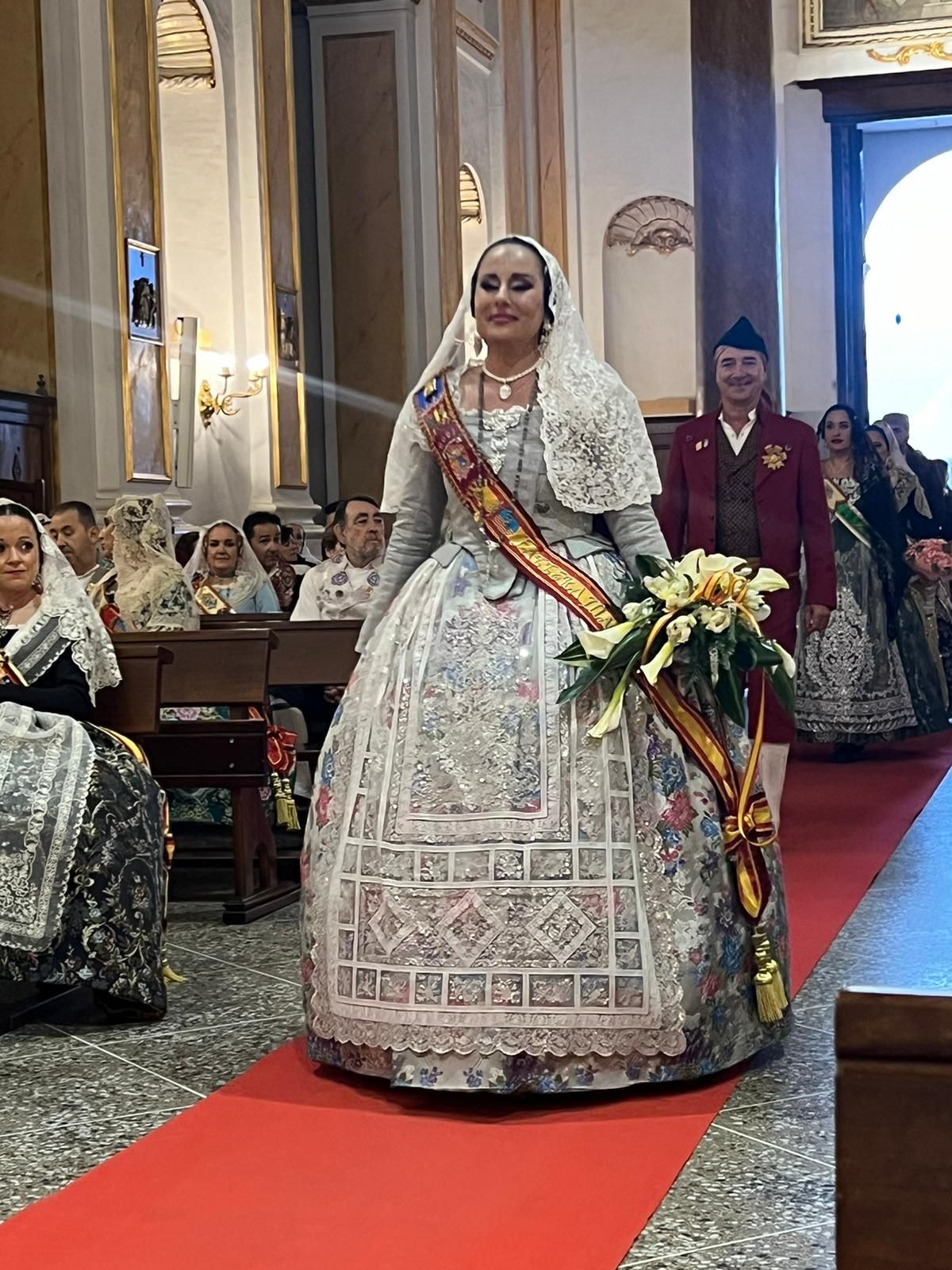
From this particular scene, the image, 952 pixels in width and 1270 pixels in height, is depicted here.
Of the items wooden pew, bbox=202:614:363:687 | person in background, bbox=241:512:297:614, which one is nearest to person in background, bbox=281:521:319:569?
person in background, bbox=241:512:297:614

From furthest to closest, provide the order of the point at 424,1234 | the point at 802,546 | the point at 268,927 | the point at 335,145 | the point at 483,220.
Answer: the point at 483,220, the point at 335,145, the point at 802,546, the point at 268,927, the point at 424,1234

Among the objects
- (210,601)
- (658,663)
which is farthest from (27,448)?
(658,663)

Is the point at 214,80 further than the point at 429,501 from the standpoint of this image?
Yes

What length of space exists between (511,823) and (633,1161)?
2.26 feet

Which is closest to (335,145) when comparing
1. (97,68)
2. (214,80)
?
(214,80)

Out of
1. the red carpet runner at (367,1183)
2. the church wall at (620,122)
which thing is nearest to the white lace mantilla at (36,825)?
the red carpet runner at (367,1183)

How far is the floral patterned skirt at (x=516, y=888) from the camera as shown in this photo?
3.47 m

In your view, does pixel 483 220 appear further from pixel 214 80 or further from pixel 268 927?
pixel 268 927

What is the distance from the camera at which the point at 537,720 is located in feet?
11.8

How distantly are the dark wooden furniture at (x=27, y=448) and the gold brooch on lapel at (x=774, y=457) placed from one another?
5122mm

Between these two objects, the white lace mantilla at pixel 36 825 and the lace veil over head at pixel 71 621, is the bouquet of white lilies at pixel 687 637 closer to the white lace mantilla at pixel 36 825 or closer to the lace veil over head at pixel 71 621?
the white lace mantilla at pixel 36 825

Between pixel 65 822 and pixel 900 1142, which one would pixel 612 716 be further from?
pixel 900 1142

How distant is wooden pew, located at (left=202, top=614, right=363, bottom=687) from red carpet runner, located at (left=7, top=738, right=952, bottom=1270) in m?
2.73

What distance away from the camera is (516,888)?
349 cm
